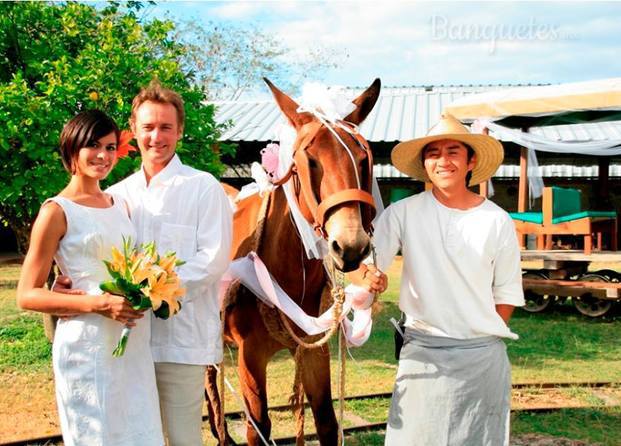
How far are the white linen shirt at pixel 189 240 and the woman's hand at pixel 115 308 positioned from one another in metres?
0.32

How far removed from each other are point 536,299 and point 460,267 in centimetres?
798

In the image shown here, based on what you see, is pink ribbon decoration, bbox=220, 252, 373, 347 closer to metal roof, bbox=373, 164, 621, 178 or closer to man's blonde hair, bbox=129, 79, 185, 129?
man's blonde hair, bbox=129, 79, 185, 129

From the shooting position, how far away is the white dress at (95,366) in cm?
255

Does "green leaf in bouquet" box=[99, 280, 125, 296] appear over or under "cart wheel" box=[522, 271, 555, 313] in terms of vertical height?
over

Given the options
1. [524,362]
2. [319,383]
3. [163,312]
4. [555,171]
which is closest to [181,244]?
[163,312]

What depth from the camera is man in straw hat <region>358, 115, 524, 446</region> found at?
2.76 metres

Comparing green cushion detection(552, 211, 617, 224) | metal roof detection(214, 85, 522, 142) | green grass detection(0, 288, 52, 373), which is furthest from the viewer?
metal roof detection(214, 85, 522, 142)

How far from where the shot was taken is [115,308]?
244cm

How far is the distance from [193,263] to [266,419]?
1594 mm

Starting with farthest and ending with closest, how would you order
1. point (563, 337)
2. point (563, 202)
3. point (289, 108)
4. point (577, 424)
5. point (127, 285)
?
point (563, 202) → point (563, 337) → point (577, 424) → point (289, 108) → point (127, 285)

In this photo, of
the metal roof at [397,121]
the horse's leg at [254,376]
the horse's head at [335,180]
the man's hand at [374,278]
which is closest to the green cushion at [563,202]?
the metal roof at [397,121]

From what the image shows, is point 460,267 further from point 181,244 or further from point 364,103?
point 181,244

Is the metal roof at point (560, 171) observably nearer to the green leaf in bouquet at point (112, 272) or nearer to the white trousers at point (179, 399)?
the white trousers at point (179, 399)

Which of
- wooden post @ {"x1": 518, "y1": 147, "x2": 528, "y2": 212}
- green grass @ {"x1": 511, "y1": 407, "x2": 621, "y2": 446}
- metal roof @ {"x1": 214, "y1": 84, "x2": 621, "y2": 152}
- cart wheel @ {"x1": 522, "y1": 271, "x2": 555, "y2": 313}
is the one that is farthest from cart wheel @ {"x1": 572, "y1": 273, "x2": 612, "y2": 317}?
metal roof @ {"x1": 214, "y1": 84, "x2": 621, "y2": 152}
